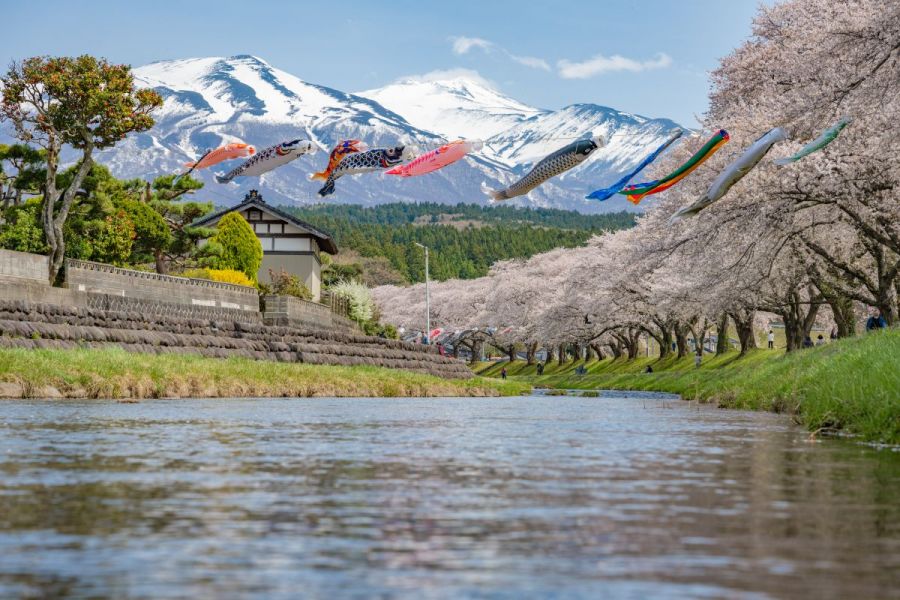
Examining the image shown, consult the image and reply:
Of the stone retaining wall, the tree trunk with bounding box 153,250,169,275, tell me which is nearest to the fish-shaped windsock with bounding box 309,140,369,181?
the stone retaining wall

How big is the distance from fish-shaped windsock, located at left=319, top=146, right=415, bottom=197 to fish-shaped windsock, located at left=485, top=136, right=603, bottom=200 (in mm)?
15409

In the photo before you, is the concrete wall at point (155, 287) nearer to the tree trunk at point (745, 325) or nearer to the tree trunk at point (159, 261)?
the tree trunk at point (159, 261)

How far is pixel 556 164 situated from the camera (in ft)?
85.7

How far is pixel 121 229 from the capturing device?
51.4 m

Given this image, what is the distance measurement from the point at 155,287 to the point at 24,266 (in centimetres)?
820

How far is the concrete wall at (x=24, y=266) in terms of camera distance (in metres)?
34.2

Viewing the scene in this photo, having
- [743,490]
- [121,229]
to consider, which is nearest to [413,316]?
[121,229]

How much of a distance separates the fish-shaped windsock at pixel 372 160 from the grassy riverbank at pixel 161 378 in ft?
24.8

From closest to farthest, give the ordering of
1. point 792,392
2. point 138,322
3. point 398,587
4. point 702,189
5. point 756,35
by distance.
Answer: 1. point 398,587
2. point 792,392
3. point 702,189
4. point 138,322
5. point 756,35

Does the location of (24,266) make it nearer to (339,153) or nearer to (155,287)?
(155,287)

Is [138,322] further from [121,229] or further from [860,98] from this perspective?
[860,98]

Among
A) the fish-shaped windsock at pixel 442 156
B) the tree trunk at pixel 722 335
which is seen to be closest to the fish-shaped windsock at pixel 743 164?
the fish-shaped windsock at pixel 442 156

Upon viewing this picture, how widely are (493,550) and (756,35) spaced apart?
47.8 m

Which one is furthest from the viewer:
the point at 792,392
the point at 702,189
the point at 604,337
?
the point at 604,337
